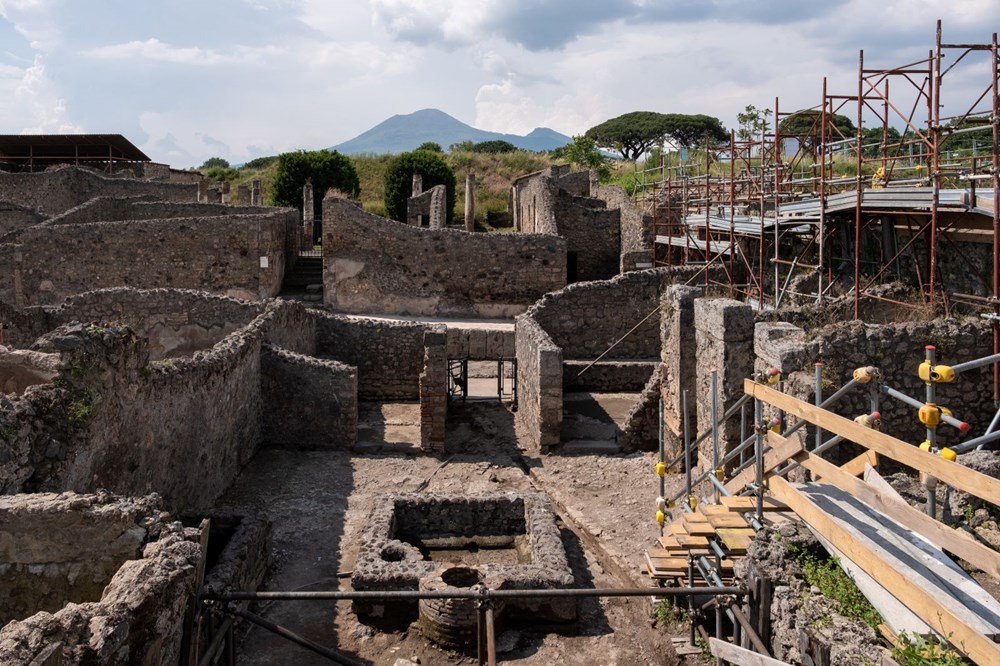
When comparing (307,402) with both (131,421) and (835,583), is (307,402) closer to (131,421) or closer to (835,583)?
(131,421)

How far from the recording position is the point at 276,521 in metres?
10.4

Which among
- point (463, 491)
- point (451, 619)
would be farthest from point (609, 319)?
point (451, 619)

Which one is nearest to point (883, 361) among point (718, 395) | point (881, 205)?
point (718, 395)

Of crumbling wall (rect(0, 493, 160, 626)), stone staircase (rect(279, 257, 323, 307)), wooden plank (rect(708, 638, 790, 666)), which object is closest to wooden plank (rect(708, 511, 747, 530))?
wooden plank (rect(708, 638, 790, 666))

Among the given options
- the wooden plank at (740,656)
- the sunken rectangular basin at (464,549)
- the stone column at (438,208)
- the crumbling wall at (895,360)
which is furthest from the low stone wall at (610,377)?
the stone column at (438,208)

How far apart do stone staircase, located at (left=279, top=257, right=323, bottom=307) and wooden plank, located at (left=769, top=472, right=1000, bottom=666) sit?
1915cm

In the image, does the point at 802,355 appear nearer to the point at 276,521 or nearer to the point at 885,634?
the point at 885,634

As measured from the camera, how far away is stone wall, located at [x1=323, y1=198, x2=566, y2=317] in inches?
914

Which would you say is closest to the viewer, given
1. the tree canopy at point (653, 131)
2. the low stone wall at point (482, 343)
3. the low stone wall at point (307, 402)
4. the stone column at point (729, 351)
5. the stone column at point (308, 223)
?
the stone column at point (729, 351)

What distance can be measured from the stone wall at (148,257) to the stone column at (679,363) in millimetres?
14452

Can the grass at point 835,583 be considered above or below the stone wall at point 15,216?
below

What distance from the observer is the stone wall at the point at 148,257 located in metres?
22.4

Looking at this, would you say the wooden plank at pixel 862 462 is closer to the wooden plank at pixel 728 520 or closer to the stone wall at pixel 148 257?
the wooden plank at pixel 728 520

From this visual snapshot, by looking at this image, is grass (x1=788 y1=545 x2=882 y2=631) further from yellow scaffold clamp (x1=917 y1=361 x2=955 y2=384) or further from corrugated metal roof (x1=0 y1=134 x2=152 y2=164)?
corrugated metal roof (x1=0 y1=134 x2=152 y2=164)
